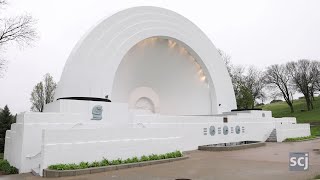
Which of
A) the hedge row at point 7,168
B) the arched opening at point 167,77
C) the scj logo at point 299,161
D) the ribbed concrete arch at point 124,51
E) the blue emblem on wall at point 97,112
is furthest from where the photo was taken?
the arched opening at point 167,77

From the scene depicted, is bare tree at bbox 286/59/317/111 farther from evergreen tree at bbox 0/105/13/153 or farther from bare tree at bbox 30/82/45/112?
evergreen tree at bbox 0/105/13/153

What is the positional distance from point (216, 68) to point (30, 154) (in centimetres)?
1845

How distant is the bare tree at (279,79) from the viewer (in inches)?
2404

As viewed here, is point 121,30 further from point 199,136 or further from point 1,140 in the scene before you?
point 1,140

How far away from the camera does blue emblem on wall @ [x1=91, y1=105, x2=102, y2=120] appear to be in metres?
15.7

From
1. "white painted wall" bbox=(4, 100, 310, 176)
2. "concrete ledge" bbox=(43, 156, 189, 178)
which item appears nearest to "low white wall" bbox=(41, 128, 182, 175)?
"white painted wall" bbox=(4, 100, 310, 176)

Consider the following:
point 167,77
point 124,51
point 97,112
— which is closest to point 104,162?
point 97,112

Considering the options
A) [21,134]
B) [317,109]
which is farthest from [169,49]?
[317,109]

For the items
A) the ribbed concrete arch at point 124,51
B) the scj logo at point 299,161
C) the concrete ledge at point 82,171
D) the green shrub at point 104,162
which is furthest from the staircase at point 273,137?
the scj logo at point 299,161

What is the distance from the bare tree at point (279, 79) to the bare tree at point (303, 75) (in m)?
1.17

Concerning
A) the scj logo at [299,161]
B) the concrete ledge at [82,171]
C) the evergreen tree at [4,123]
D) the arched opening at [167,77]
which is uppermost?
the arched opening at [167,77]

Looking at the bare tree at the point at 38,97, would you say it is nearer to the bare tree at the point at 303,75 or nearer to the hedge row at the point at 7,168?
the hedge row at the point at 7,168

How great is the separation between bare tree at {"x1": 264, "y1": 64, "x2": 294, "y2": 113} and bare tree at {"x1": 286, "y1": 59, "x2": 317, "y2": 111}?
1.17m

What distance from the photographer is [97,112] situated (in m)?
15.8
